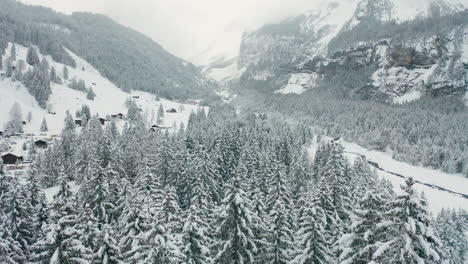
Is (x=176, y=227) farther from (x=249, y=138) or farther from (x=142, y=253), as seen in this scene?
(x=249, y=138)

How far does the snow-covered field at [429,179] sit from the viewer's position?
94938 mm

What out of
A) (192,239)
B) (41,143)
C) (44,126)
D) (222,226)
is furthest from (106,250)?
(44,126)

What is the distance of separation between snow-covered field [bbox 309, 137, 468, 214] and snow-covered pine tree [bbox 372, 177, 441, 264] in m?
85.0

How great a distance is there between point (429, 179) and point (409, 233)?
117m

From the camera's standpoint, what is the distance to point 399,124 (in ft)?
545

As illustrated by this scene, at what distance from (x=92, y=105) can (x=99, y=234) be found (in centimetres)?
16273

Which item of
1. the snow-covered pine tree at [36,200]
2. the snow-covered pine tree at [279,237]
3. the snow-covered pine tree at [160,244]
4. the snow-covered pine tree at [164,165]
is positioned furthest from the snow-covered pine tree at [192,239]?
the snow-covered pine tree at [164,165]

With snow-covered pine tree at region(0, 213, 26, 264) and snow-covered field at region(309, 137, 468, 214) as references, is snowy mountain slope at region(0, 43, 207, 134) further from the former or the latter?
snow-covered pine tree at region(0, 213, 26, 264)

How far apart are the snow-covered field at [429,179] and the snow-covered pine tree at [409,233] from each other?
85.0 meters

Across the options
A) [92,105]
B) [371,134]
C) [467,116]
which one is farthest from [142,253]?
[467,116]

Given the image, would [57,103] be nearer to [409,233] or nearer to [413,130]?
[413,130]

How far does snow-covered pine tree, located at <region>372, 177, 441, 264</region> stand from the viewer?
1394 centimetres

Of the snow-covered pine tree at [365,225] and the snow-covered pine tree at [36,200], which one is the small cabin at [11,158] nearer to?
the snow-covered pine tree at [36,200]

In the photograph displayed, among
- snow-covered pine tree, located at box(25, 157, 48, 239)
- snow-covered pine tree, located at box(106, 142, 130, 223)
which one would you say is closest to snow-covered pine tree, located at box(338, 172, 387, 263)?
snow-covered pine tree, located at box(25, 157, 48, 239)
